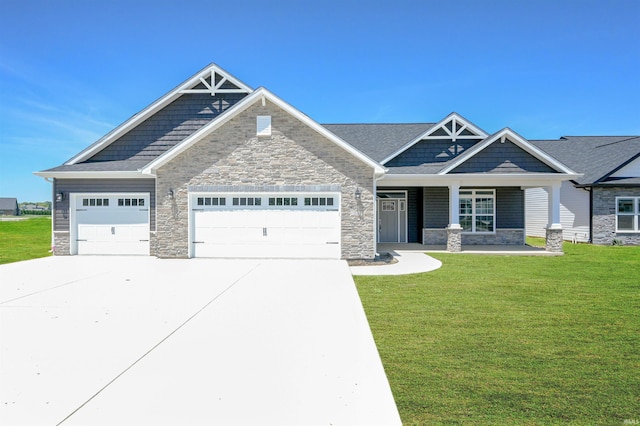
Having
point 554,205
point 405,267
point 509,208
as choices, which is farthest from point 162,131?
point 554,205

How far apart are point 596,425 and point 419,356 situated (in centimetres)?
174

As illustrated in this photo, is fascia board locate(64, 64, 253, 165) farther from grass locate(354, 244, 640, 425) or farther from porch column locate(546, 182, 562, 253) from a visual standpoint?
porch column locate(546, 182, 562, 253)

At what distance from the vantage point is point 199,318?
5.63 metres

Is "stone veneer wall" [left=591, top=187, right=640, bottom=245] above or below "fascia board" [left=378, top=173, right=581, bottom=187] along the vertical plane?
below

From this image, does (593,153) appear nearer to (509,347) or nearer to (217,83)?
(217,83)

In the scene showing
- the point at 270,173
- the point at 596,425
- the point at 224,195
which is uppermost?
the point at 270,173

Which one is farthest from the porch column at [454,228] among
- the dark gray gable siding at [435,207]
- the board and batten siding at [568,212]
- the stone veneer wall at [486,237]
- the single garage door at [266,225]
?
the board and batten siding at [568,212]

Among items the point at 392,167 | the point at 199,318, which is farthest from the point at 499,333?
the point at 392,167

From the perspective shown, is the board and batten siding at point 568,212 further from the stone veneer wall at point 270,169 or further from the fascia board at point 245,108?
the fascia board at point 245,108

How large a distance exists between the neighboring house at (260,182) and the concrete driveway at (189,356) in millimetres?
4196

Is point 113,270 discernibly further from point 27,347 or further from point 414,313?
point 414,313

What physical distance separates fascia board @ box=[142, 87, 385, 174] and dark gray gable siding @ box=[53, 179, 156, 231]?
1.64 m

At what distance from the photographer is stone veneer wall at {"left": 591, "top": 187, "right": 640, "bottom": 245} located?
17.1 meters

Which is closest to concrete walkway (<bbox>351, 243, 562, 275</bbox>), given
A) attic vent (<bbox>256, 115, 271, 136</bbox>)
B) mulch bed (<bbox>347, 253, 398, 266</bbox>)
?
mulch bed (<bbox>347, 253, 398, 266</bbox>)
